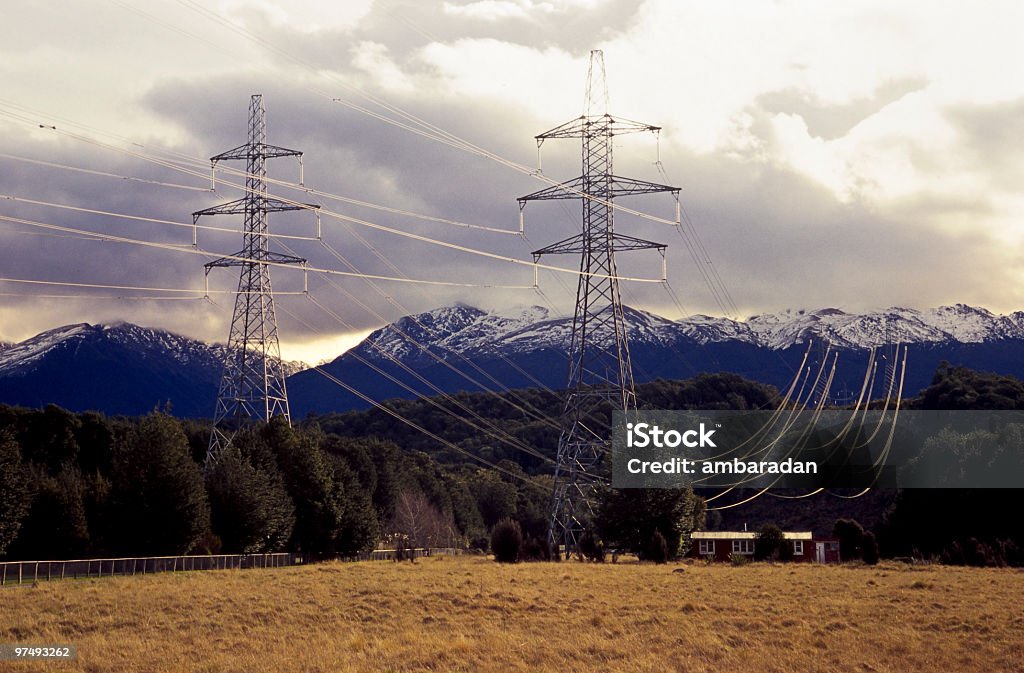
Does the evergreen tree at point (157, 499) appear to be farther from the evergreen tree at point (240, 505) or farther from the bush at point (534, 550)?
the bush at point (534, 550)

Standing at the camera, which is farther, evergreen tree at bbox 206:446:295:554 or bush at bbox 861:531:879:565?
bush at bbox 861:531:879:565

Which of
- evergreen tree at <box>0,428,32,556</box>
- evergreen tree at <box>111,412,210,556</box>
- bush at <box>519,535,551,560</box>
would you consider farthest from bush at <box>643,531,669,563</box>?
evergreen tree at <box>0,428,32,556</box>

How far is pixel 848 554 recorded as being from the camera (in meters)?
94.6

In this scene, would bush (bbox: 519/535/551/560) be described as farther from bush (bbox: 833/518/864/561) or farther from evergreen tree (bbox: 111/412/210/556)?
bush (bbox: 833/518/864/561)

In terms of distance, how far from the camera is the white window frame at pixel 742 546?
10561 centimetres

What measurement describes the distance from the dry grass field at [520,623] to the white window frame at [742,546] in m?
46.1

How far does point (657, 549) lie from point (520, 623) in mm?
45826

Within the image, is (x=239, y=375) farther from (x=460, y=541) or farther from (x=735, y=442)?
(x=460, y=541)

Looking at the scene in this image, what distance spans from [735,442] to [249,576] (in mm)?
64523

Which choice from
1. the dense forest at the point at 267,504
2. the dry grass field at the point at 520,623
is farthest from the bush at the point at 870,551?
the dry grass field at the point at 520,623

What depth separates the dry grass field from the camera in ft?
107

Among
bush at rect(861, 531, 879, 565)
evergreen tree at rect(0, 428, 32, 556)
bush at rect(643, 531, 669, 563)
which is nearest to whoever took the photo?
evergreen tree at rect(0, 428, 32, 556)

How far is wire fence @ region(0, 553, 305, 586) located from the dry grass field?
4.03 meters

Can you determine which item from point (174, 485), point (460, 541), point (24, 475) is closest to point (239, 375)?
point (174, 485)
